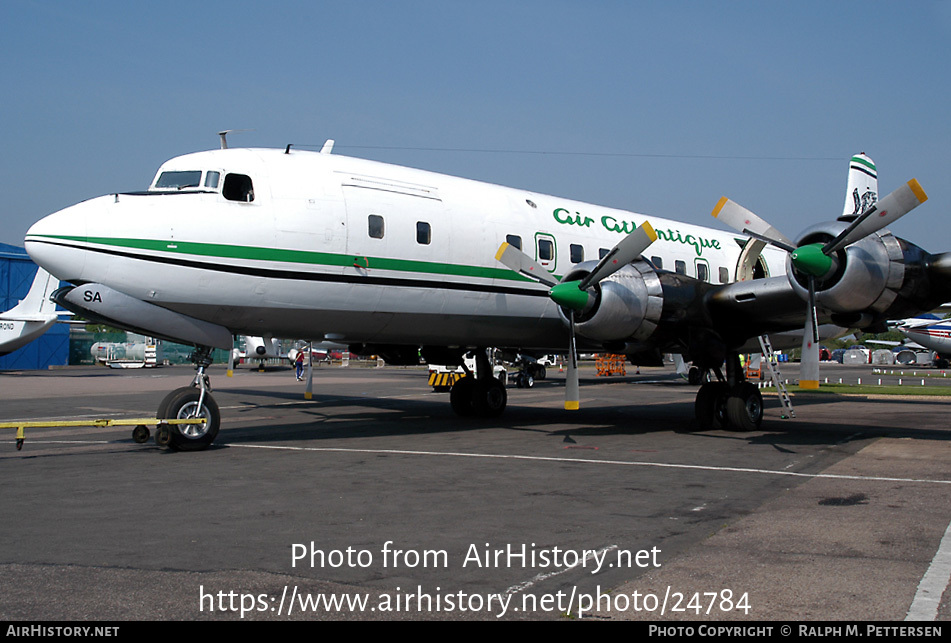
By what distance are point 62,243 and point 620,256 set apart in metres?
8.45

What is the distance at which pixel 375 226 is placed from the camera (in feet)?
41.4

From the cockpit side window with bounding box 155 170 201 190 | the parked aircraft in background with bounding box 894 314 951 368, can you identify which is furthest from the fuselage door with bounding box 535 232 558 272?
the parked aircraft in background with bounding box 894 314 951 368

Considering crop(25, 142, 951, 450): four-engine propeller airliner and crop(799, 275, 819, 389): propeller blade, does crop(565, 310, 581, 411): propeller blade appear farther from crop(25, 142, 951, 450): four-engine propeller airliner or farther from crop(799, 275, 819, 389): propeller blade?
crop(799, 275, 819, 389): propeller blade

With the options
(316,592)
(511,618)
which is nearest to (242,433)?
(316,592)

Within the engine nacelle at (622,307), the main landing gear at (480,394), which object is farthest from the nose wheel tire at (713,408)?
the main landing gear at (480,394)

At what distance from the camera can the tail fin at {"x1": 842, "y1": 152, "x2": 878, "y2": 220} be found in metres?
14.1

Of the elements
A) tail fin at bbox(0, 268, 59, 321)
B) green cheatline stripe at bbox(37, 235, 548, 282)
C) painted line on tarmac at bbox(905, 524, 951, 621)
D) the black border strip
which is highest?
tail fin at bbox(0, 268, 59, 321)

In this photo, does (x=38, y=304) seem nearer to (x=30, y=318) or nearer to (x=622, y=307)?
(x=30, y=318)

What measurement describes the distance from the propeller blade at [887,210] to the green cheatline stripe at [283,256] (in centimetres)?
602

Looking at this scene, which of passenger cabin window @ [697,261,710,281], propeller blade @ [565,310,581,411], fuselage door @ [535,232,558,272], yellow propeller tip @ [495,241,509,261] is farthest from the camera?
passenger cabin window @ [697,261,710,281]

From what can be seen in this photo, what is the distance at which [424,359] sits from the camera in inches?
680

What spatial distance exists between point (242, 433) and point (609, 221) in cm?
889

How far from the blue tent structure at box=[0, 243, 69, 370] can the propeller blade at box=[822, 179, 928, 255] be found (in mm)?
58528

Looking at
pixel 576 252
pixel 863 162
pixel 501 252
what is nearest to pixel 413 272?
pixel 501 252
